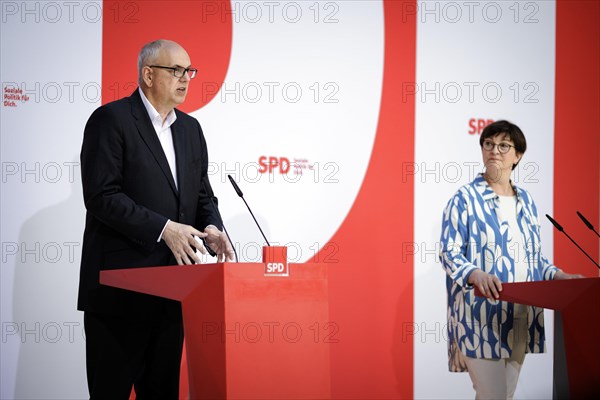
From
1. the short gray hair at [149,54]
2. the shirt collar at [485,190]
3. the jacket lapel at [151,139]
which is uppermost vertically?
the short gray hair at [149,54]

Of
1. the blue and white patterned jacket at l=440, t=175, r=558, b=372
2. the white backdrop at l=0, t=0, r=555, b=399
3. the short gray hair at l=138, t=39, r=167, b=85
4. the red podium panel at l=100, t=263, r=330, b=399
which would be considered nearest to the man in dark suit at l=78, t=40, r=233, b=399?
the short gray hair at l=138, t=39, r=167, b=85

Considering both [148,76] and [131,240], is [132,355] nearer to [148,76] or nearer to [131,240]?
[131,240]

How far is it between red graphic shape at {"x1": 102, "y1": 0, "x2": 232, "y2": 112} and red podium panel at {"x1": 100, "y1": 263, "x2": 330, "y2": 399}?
198cm

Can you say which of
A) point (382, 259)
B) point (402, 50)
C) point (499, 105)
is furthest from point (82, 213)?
point (499, 105)

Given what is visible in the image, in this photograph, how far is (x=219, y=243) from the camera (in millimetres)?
2246

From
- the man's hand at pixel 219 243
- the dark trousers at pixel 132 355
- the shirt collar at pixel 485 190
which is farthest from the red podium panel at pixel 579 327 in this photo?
the dark trousers at pixel 132 355

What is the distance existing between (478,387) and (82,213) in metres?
2.12

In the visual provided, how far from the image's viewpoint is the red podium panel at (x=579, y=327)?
6.57 ft

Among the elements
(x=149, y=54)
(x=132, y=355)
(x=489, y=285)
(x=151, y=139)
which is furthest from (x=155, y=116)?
(x=489, y=285)

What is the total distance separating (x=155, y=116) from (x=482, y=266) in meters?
1.39

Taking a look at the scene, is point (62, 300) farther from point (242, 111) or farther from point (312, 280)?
point (312, 280)

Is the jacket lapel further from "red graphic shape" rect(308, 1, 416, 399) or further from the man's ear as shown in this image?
"red graphic shape" rect(308, 1, 416, 399)

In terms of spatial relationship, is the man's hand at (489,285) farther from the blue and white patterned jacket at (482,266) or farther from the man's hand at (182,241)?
the man's hand at (182,241)

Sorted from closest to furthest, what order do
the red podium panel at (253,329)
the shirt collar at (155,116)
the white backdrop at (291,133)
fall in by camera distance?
the red podium panel at (253,329), the shirt collar at (155,116), the white backdrop at (291,133)
